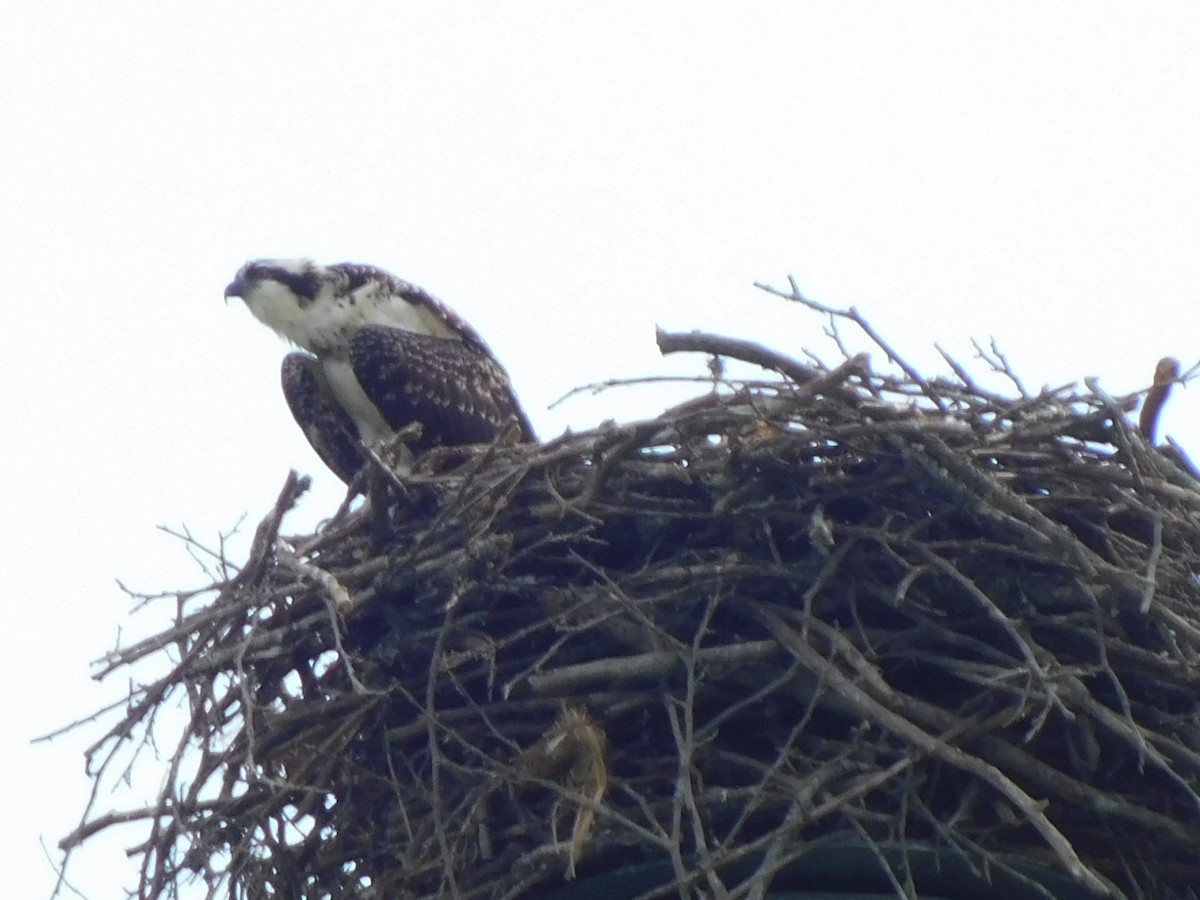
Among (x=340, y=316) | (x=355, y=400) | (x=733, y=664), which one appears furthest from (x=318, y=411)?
(x=733, y=664)

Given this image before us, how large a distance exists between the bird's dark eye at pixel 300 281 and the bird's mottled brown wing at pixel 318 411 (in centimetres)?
23

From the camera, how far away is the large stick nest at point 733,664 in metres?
4.25

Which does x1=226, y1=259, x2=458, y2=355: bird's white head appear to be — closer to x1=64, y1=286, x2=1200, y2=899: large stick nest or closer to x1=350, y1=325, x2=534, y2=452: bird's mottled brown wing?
x1=350, y1=325, x2=534, y2=452: bird's mottled brown wing

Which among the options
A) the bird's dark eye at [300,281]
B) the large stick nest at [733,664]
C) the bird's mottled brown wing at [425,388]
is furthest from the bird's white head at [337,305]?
the large stick nest at [733,664]

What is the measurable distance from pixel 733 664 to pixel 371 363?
2269mm

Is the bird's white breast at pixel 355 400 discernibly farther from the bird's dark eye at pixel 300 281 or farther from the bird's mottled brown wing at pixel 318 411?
the bird's dark eye at pixel 300 281

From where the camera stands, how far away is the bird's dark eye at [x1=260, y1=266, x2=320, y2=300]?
6637mm

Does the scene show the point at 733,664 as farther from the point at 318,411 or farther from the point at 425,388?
the point at 318,411

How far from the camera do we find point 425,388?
6246mm

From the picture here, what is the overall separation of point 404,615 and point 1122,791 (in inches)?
77.8

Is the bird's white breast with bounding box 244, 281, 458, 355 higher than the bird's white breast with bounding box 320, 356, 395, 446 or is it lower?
higher

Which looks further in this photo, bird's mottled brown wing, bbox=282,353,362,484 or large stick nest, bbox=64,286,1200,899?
bird's mottled brown wing, bbox=282,353,362,484

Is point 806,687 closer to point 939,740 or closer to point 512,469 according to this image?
point 939,740

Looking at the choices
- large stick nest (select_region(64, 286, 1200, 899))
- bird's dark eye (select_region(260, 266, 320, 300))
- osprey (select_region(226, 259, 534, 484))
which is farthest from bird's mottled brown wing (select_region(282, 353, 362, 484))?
large stick nest (select_region(64, 286, 1200, 899))
